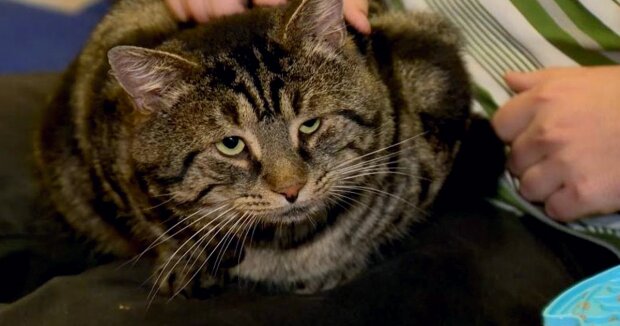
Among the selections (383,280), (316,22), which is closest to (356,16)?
(316,22)

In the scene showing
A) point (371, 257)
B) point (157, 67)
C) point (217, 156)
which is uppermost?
point (157, 67)

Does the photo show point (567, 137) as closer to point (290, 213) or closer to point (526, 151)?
point (526, 151)

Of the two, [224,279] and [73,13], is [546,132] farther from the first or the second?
[73,13]

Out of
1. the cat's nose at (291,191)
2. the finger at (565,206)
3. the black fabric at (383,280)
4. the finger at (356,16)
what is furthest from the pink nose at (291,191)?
the finger at (565,206)

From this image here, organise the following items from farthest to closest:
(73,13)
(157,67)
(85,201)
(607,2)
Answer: (73,13), (85,201), (607,2), (157,67)

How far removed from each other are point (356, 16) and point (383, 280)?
337mm

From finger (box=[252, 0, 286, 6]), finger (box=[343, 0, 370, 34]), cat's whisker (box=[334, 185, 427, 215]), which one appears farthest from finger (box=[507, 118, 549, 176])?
finger (box=[252, 0, 286, 6])

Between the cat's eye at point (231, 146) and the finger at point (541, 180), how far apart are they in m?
0.39

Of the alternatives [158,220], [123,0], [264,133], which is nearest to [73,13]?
[123,0]

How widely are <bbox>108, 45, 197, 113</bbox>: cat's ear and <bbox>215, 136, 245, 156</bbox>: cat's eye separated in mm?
75

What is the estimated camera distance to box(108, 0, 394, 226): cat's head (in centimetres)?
86

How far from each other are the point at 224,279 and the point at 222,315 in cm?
13

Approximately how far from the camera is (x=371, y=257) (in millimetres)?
1039

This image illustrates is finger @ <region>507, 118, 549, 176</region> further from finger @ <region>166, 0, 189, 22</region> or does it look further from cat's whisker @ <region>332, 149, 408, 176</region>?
finger @ <region>166, 0, 189, 22</region>
